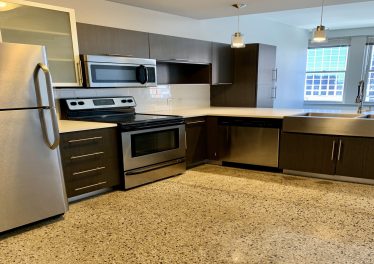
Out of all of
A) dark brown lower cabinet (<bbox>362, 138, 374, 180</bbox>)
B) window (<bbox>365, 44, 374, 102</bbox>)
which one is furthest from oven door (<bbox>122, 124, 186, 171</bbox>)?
window (<bbox>365, 44, 374, 102</bbox>)

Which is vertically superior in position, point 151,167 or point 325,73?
point 325,73

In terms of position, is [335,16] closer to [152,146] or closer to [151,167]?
[152,146]

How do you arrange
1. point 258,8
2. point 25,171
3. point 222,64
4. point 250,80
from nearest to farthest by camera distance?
point 25,171 < point 258,8 < point 222,64 < point 250,80

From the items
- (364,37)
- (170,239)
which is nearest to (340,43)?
(364,37)

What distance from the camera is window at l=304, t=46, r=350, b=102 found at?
24.1 ft

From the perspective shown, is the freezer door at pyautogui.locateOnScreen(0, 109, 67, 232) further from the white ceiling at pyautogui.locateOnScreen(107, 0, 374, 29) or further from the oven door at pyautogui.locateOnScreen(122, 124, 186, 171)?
the white ceiling at pyautogui.locateOnScreen(107, 0, 374, 29)

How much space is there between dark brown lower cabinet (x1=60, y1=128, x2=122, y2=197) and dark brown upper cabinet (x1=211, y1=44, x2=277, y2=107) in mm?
2487

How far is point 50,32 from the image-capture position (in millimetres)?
2701

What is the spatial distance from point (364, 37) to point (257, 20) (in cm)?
318

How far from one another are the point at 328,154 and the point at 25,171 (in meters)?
3.07

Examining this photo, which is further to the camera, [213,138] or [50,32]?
[213,138]

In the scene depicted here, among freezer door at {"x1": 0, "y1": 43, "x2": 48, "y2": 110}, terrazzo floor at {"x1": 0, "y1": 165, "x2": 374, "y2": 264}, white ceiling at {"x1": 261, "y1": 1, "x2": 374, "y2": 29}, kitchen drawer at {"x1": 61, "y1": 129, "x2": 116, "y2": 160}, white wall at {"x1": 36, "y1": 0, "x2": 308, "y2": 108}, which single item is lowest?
terrazzo floor at {"x1": 0, "y1": 165, "x2": 374, "y2": 264}

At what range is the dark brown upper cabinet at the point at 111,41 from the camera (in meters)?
2.88

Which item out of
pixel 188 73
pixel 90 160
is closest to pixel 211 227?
pixel 90 160
